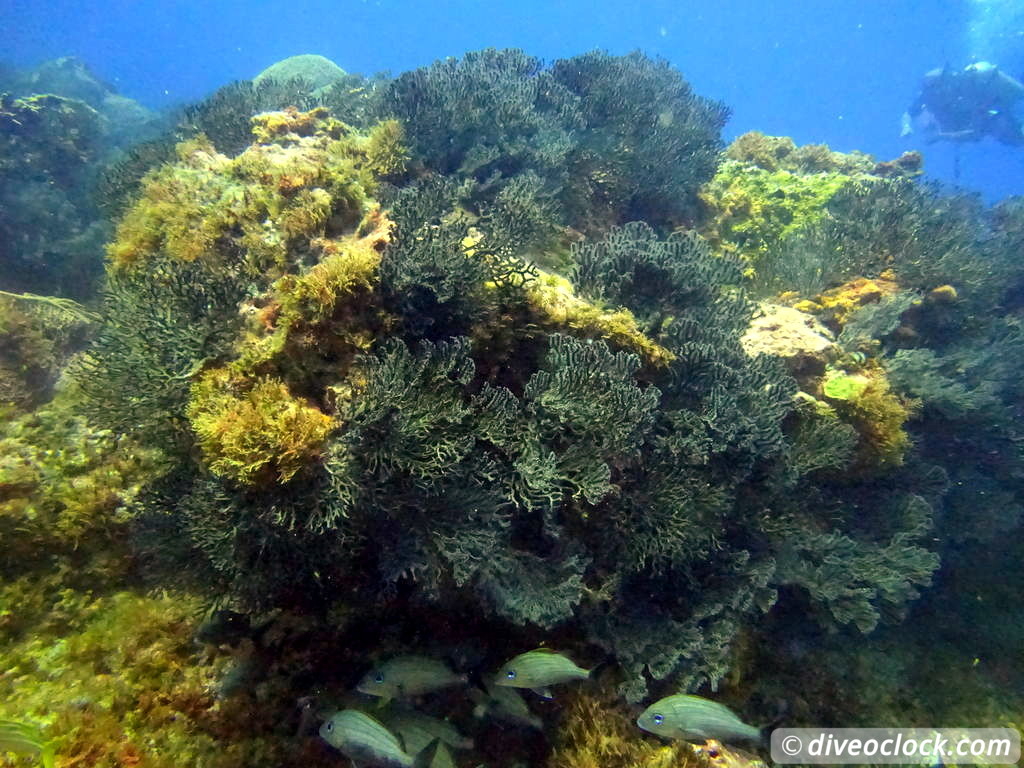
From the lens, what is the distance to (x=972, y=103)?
30516 mm

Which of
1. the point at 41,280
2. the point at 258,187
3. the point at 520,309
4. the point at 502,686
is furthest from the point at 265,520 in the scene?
the point at 41,280

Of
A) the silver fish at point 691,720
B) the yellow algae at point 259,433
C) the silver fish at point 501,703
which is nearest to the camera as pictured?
the yellow algae at point 259,433

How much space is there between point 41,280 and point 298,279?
1197 cm

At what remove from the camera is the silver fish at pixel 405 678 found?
3652 millimetres

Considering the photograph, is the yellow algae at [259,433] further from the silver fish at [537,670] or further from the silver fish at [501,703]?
the silver fish at [501,703]

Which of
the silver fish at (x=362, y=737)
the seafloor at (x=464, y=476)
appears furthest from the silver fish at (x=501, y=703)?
the silver fish at (x=362, y=737)

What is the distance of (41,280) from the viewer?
11641mm

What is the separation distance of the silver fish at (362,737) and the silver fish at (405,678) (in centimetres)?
33

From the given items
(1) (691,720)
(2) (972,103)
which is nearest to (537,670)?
(1) (691,720)

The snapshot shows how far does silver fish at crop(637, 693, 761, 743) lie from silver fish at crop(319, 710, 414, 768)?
1653mm

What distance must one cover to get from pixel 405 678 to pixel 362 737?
52 centimetres

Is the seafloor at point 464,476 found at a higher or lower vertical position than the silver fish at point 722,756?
higher

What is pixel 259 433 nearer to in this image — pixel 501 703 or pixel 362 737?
pixel 362 737

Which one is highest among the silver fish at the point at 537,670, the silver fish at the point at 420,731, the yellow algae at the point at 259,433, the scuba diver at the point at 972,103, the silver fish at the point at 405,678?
the scuba diver at the point at 972,103
